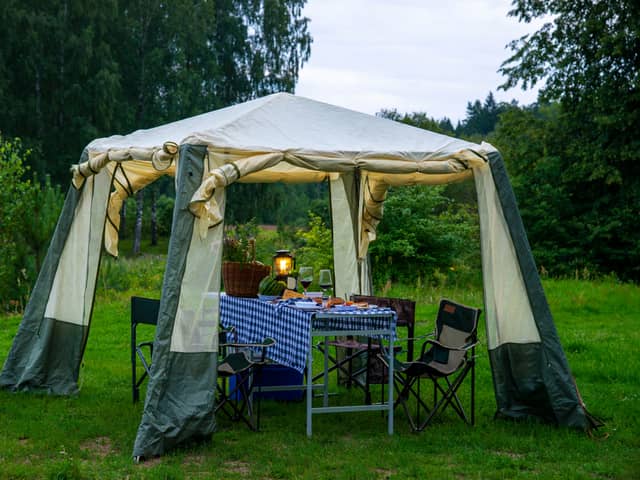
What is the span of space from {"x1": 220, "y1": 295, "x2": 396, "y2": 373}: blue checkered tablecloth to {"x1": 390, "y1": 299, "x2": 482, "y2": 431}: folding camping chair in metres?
0.42

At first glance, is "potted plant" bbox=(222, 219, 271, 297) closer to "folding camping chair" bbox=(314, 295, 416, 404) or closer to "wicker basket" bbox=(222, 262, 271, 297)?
"wicker basket" bbox=(222, 262, 271, 297)

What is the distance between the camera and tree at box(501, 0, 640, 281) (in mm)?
15930

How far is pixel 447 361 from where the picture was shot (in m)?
5.26

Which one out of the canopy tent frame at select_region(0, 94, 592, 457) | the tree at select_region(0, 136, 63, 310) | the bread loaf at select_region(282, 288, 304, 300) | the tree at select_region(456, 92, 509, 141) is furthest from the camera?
the tree at select_region(456, 92, 509, 141)

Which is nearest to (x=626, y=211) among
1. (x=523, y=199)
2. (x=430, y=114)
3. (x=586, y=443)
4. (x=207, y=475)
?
(x=523, y=199)

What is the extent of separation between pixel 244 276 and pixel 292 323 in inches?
32.6

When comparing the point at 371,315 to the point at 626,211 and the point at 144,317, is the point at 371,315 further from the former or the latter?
the point at 626,211

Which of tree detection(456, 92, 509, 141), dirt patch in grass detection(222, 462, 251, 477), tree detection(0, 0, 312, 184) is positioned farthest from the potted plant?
tree detection(456, 92, 509, 141)

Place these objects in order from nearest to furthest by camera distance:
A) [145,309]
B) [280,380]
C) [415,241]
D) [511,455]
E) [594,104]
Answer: [511,455]
[145,309]
[280,380]
[415,241]
[594,104]

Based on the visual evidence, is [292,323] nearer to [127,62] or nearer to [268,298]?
[268,298]

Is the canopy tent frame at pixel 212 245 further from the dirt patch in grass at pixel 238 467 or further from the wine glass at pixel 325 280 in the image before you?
the wine glass at pixel 325 280

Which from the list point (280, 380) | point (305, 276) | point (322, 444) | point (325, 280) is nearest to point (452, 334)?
point (325, 280)

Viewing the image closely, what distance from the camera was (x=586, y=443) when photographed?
4.74 meters

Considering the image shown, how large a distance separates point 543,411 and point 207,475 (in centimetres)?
235
